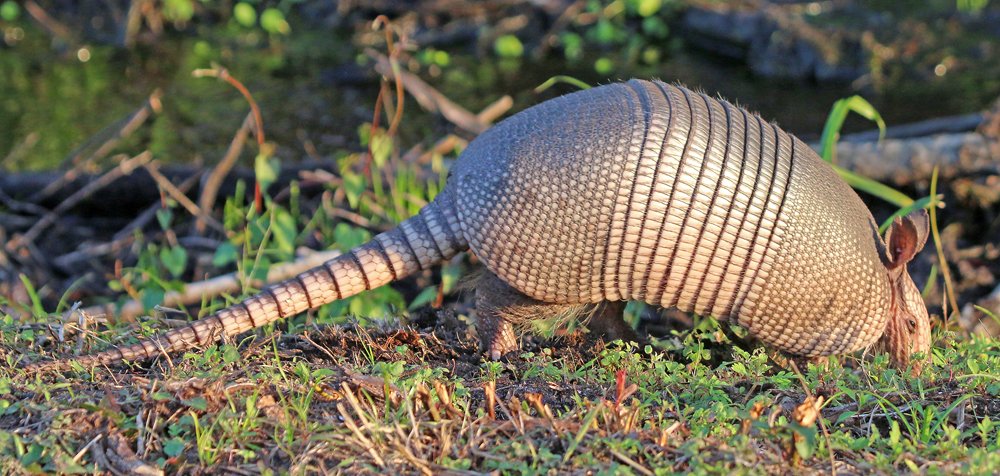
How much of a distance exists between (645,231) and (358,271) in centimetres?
126

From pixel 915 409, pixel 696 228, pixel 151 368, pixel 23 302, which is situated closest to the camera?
pixel 915 409

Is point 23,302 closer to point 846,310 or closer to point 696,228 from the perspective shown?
point 696,228

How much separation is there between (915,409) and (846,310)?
36.3 inches

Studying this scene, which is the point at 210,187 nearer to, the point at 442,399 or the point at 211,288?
the point at 211,288

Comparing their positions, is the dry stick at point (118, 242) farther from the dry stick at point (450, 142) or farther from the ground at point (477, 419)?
the ground at point (477, 419)

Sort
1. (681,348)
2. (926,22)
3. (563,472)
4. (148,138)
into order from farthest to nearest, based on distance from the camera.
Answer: (926,22) < (148,138) < (681,348) < (563,472)

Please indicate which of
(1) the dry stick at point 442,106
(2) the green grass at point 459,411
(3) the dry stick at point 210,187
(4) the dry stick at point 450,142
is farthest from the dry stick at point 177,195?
(2) the green grass at point 459,411

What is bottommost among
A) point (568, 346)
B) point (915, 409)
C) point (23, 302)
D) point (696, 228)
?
point (23, 302)

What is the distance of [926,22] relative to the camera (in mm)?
11141

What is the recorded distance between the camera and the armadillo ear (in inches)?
177

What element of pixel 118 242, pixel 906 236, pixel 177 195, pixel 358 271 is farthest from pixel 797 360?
pixel 118 242

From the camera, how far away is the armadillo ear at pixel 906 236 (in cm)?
450

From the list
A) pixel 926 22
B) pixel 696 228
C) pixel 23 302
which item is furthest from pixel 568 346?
pixel 926 22

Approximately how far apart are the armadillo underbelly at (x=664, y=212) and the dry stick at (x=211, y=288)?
170cm
